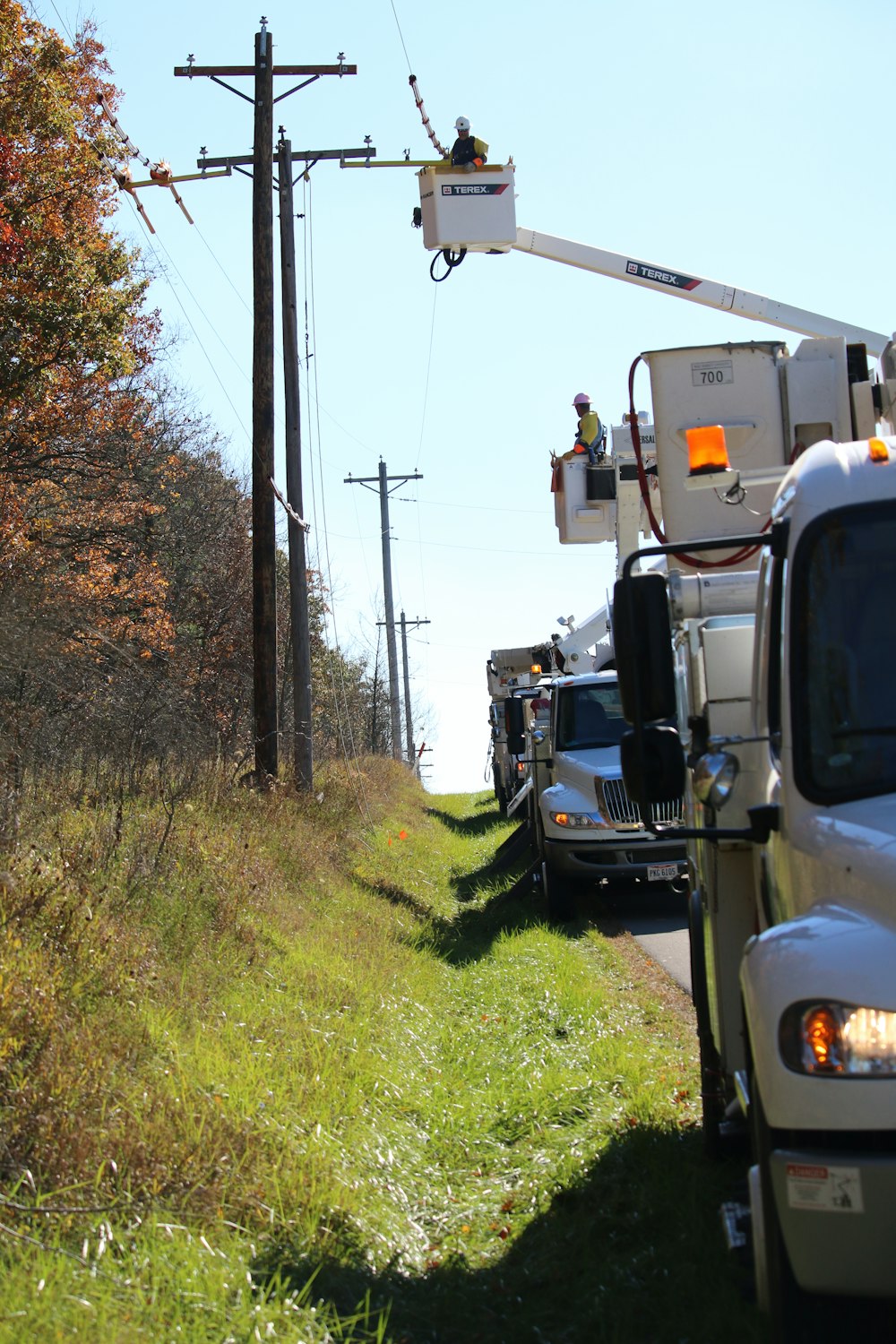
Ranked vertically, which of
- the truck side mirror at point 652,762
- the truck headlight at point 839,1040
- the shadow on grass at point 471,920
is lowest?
the shadow on grass at point 471,920

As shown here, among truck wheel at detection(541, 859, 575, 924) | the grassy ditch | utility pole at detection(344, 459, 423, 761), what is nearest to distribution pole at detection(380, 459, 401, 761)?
utility pole at detection(344, 459, 423, 761)

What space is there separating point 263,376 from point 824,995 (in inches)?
586

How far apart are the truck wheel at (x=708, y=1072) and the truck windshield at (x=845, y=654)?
2.21 m

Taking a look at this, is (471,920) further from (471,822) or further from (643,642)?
(471,822)

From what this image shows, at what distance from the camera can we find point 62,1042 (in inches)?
223

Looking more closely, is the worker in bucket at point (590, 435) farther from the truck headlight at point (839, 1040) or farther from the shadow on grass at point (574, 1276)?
the truck headlight at point (839, 1040)

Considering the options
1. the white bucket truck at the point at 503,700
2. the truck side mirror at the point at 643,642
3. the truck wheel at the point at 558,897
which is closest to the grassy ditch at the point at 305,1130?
the truck side mirror at the point at 643,642

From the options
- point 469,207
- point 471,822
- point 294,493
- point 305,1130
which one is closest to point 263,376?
point 294,493

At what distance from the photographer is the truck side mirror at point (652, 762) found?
4.38 metres

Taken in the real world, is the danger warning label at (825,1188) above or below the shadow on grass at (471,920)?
above

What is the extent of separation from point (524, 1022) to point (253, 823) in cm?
471

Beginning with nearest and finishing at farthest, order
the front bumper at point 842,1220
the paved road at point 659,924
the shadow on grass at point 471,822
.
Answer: the front bumper at point 842,1220
the paved road at point 659,924
the shadow on grass at point 471,822

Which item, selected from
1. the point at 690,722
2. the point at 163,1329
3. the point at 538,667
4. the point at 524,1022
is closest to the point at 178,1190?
the point at 163,1329

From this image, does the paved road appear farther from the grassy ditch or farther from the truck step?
the truck step
